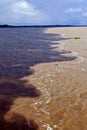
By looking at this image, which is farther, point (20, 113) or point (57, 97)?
point (57, 97)

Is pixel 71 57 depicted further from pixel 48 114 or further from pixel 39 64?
pixel 48 114

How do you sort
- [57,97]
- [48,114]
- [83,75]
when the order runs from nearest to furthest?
[48,114] < [57,97] < [83,75]

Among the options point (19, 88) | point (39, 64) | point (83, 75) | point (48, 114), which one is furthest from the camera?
point (39, 64)

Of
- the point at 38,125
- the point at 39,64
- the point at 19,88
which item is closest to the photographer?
the point at 38,125

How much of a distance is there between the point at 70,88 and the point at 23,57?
29.1 feet

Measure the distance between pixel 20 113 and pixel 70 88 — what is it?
346 centimetres

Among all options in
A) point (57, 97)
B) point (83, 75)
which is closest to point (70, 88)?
point (57, 97)

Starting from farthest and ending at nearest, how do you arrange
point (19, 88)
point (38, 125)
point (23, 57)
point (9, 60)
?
1. point (23, 57)
2. point (9, 60)
3. point (19, 88)
4. point (38, 125)

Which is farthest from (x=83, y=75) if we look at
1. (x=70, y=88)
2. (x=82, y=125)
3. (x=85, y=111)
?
(x=82, y=125)

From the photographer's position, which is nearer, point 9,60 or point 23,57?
point 9,60

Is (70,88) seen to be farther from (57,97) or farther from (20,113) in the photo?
(20,113)

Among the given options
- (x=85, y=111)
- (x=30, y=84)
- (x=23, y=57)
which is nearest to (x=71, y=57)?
(x=23, y=57)

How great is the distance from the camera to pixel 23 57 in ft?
69.7

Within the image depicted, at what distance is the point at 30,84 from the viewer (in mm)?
13453
